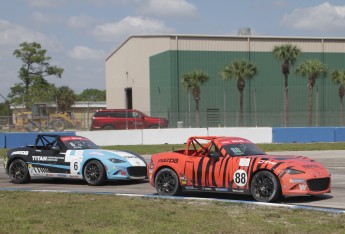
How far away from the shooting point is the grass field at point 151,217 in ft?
25.5

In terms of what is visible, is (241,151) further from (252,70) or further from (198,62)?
(198,62)

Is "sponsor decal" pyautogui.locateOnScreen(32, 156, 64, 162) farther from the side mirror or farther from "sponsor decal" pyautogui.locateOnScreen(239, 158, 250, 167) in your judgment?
"sponsor decal" pyautogui.locateOnScreen(239, 158, 250, 167)

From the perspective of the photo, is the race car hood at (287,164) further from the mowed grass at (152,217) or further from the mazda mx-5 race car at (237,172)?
the mowed grass at (152,217)

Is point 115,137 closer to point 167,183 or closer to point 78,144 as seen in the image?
point 78,144

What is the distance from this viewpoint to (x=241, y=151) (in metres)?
11.6

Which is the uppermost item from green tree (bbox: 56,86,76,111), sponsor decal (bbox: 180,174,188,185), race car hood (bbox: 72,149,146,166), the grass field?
green tree (bbox: 56,86,76,111)

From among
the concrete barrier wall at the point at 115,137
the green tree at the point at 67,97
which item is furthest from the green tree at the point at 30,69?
the concrete barrier wall at the point at 115,137

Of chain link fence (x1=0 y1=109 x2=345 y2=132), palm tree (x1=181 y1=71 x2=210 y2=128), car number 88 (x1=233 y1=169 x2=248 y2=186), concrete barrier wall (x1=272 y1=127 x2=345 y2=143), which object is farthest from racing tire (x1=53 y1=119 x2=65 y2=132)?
car number 88 (x1=233 y1=169 x2=248 y2=186)

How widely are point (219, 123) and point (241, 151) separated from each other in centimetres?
2960

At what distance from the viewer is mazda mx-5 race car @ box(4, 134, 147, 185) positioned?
14.4 meters

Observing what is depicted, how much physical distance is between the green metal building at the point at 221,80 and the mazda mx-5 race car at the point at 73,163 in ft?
103

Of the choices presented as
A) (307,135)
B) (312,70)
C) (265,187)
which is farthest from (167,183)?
(312,70)

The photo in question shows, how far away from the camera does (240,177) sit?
→ 431 inches

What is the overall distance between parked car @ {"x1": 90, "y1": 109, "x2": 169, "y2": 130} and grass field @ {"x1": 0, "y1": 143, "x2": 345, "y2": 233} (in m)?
28.0
